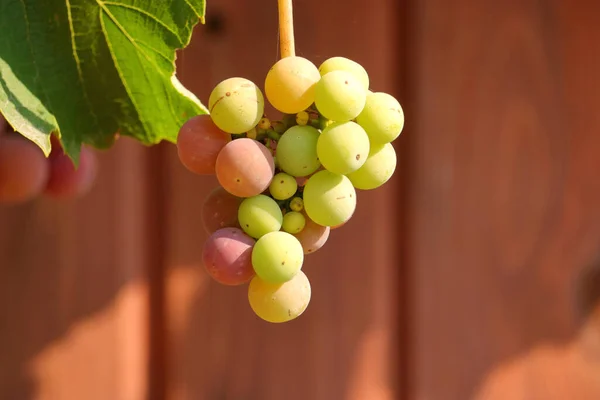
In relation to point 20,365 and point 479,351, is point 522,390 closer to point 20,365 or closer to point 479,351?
point 479,351

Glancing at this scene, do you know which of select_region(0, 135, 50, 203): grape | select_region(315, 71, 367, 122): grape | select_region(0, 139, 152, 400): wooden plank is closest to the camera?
select_region(315, 71, 367, 122): grape

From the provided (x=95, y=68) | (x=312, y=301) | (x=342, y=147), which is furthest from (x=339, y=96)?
(x=312, y=301)

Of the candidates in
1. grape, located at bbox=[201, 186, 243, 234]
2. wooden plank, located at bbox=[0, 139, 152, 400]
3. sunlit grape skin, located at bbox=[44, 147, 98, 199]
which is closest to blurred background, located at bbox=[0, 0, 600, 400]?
wooden plank, located at bbox=[0, 139, 152, 400]

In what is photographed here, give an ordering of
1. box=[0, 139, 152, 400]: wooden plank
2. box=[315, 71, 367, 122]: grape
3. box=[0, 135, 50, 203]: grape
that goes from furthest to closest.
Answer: box=[0, 139, 152, 400]: wooden plank < box=[0, 135, 50, 203]: grape < box=[315, 71, 367, 122]: grape

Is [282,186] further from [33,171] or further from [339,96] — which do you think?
[33,171]

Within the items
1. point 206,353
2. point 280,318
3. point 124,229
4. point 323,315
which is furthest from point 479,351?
point 280,318


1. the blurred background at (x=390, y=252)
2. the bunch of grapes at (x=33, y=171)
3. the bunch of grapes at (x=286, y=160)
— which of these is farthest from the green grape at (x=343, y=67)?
the blurred background at (x=390, y=252)

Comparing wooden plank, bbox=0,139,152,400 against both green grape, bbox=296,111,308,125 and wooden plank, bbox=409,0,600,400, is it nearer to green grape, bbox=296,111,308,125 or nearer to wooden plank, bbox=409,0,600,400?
wooden plank, bbox=409,0,600,400
